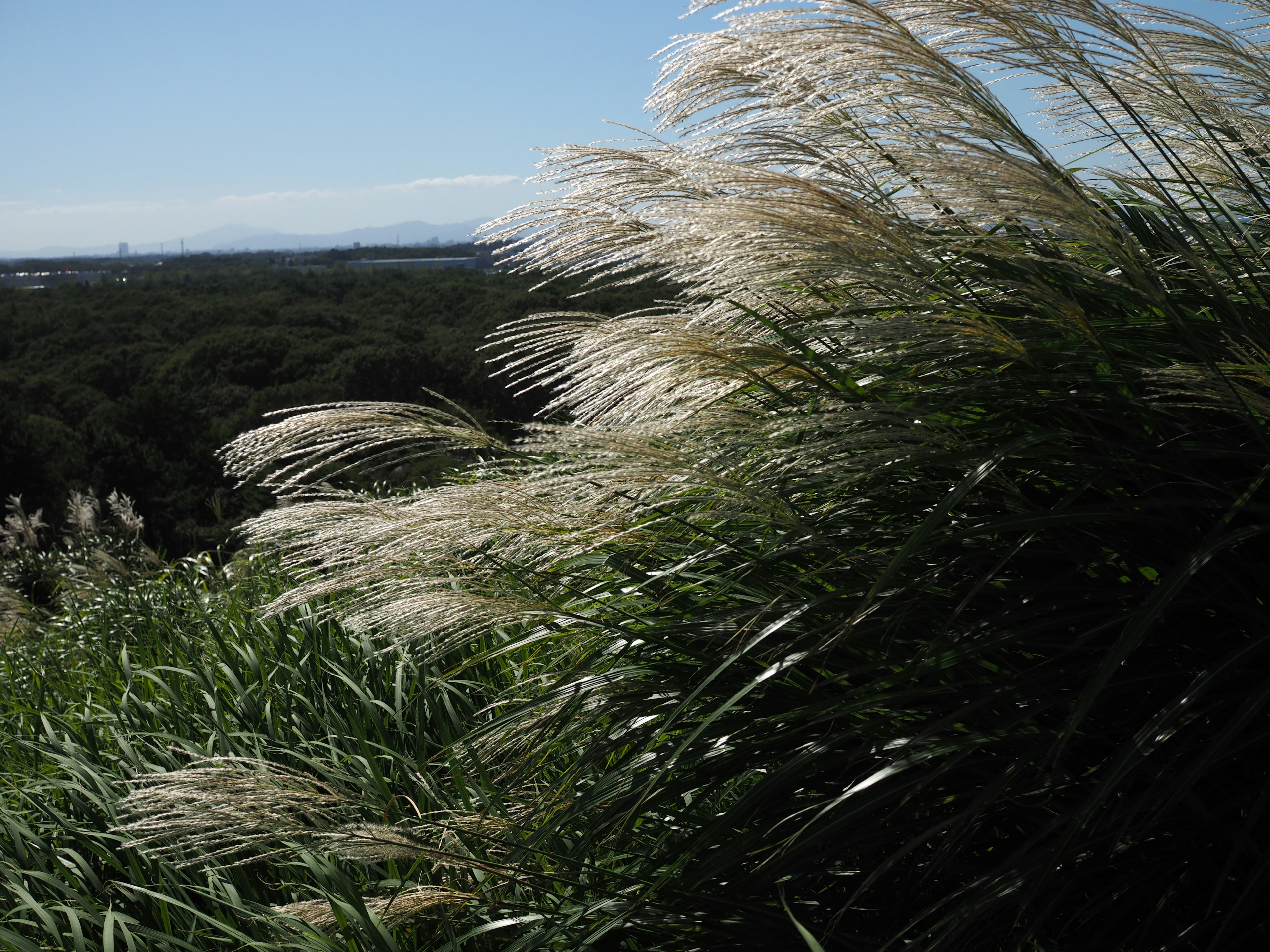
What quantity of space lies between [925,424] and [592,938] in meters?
1.11

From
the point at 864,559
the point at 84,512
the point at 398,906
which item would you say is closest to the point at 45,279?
the point at 84,512

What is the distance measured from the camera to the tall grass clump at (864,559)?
1478 millimetres

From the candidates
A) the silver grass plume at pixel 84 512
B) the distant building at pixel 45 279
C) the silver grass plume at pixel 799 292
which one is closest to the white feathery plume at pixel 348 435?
the silver grass plume at pixel 799 292

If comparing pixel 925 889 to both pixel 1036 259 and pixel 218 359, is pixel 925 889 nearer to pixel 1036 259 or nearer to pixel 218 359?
pixel 1036 259

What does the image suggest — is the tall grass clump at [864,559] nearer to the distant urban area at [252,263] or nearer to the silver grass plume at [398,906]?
the silver grass plume at [398,906]

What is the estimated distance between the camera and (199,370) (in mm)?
27062

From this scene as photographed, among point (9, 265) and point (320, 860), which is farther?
point (9, 265)

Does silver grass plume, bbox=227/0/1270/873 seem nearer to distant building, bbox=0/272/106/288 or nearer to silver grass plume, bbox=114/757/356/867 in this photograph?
silver grass plume, bbox=114/757/356/867

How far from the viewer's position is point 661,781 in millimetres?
1744

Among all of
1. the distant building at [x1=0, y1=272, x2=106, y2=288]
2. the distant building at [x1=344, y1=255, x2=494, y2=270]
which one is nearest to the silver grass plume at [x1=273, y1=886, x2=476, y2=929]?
the distant building at [x1=344, y1=255, x2=494, y2=270]

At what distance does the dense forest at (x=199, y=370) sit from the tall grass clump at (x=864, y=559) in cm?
1078

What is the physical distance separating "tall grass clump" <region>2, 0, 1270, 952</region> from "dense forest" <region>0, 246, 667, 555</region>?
424 inches

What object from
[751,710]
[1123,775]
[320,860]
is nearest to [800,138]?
[751,710]

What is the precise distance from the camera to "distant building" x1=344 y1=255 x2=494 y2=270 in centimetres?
4438
